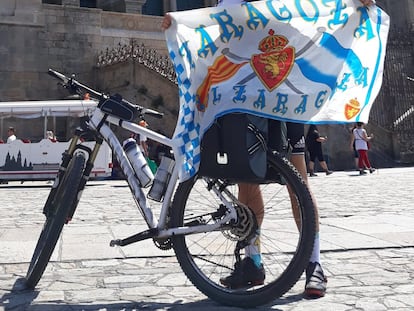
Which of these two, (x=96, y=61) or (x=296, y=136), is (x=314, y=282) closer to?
(x=296, y=136)

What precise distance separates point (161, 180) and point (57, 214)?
74cm

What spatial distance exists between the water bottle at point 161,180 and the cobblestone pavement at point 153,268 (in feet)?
2.19

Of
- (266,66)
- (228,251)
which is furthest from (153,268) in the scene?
(266,66)

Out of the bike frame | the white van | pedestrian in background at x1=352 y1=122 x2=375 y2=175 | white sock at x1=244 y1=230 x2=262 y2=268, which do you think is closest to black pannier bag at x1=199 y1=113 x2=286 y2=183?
the bike frame

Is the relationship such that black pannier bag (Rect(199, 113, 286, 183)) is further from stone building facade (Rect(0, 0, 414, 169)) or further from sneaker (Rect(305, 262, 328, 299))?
stone building facade (Rect(0, 0, 414, 169))

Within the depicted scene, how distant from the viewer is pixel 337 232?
18.4 ft

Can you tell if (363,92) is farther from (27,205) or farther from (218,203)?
(27,205)

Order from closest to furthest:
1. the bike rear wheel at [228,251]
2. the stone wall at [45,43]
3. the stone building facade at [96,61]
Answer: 1. the bike rear wheel at [228,251]
2. the stone building facade at [96,61]
3. the stone wall at [45,43]

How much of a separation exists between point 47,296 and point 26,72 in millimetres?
19831

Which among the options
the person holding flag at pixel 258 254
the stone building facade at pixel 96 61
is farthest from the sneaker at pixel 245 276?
the stone building facade at pixel 96 61

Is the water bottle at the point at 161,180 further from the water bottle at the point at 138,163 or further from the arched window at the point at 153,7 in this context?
the arched window at the point at 153,7

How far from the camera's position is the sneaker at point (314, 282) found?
10.6ft

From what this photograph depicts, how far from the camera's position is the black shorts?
3.48m

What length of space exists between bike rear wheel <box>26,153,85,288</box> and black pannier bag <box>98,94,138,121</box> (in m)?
0.37
